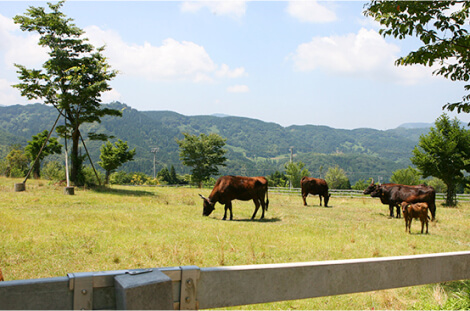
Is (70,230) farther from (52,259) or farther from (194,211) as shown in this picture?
(194,211)

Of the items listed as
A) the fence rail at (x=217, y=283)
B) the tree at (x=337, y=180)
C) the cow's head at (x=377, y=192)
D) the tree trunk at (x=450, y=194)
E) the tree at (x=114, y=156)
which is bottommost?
the tree at (x=337, y=180)

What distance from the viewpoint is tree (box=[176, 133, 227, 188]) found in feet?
225

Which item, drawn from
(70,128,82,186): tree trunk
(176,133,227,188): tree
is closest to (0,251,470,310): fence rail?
(70,128,82,186): tree trunk

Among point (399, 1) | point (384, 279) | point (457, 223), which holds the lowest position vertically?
point (457, 223)

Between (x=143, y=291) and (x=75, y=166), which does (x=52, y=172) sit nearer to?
(x=75, y=166)

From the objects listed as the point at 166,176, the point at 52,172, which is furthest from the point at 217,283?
the point at 166,176

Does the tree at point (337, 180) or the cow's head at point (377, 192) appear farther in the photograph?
the tree at point (337, 180)

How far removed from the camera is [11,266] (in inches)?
281

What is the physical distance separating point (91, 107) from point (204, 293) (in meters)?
26.0

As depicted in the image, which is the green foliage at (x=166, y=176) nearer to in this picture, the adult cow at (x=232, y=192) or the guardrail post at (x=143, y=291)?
the adult cow at (x=232, y=192)

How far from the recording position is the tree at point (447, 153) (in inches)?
1134

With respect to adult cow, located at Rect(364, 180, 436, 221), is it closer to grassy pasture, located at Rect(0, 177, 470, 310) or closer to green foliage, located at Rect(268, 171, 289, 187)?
grassy pasture, located at Rect(0, 177, 470, 310)

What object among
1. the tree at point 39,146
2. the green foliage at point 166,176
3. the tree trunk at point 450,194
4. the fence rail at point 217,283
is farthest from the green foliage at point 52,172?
the green foliage at point 166,176

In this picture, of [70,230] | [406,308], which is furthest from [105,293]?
[70,230]
